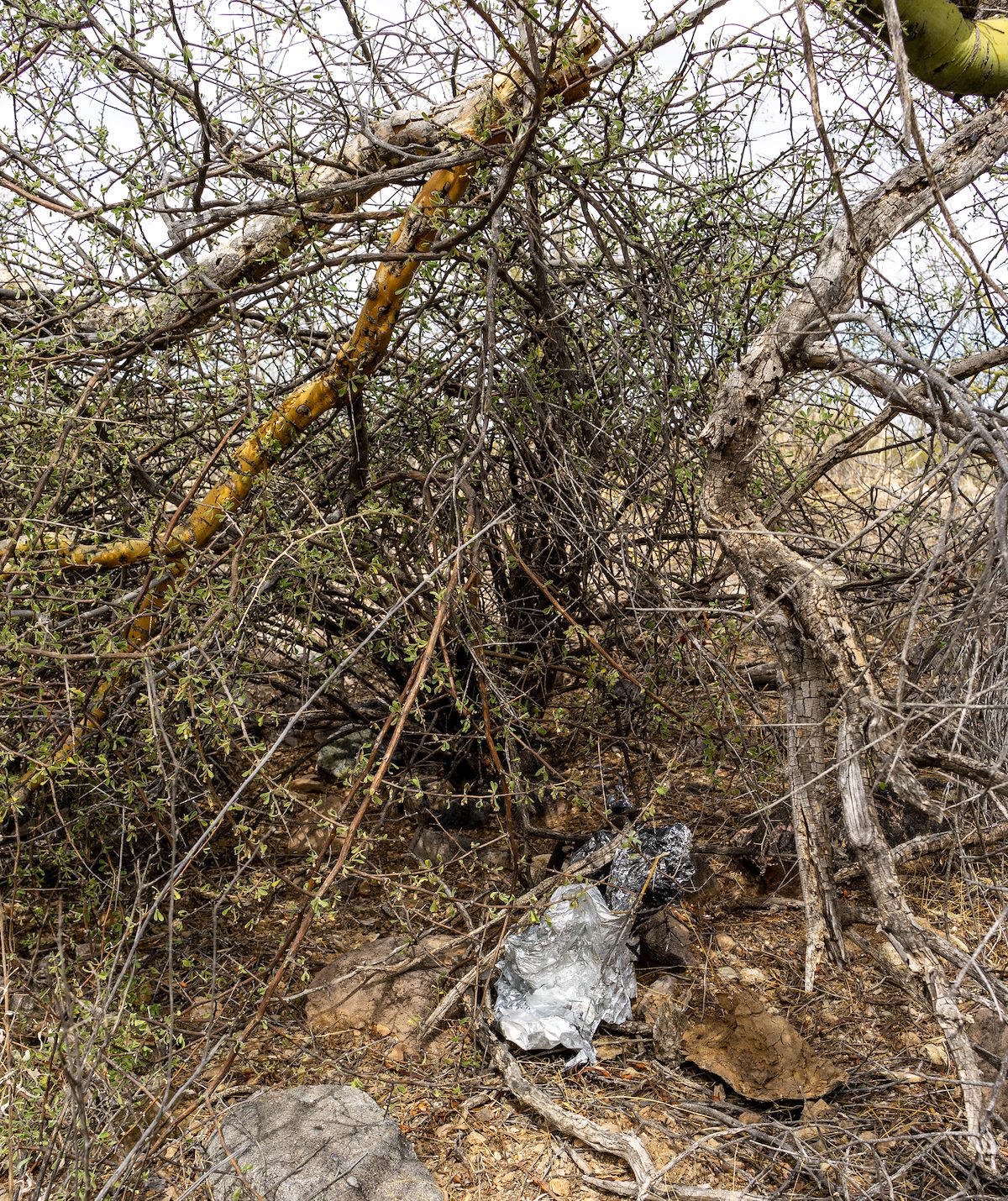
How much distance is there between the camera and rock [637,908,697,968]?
3191 mm

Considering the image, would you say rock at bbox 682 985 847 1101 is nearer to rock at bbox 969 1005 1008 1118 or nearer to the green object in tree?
rock at bbox 969 1005 1008 1118

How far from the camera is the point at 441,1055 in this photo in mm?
2908

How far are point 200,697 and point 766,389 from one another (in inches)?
74.2

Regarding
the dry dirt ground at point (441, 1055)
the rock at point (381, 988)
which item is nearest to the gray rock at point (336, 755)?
the dry dirt ground at point (441, 1055)

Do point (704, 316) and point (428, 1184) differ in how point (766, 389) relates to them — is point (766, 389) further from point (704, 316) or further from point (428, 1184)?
point (428, 1184)

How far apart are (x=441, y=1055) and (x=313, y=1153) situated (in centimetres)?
63

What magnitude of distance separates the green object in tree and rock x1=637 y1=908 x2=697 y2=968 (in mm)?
2977

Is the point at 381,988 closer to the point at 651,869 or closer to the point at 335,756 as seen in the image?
the point at 651,869

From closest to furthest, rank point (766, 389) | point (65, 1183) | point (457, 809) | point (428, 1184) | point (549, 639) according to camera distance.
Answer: point (65, 1183) → point (428, 1184) → point (766, 389) → point (549, 639) → point (457, 809)

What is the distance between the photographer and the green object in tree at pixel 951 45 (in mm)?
3340

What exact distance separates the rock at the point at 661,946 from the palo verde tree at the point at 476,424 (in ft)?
1.39

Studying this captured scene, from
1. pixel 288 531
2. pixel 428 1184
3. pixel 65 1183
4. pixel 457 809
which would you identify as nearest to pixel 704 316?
pixel 288 531

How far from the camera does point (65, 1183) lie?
2.04m

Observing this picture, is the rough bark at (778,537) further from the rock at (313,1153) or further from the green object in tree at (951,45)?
the rock at (313,1153)
